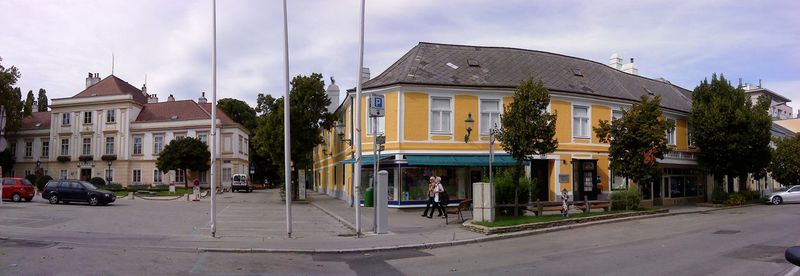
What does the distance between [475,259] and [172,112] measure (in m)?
60.4

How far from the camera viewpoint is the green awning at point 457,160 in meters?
26.8

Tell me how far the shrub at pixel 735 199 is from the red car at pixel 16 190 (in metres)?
40.2

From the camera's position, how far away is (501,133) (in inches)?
829

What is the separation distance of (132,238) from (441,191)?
10.8 metres

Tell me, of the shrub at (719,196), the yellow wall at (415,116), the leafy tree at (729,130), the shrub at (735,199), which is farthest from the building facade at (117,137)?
the shrub at (735,199)

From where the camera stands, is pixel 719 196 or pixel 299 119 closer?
pixel 719 196

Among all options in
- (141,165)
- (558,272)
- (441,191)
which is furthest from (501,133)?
(141,165)

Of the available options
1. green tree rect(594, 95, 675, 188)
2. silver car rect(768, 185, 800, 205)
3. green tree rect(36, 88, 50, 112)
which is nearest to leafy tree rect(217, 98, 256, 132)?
green tree rect(36, 88, 50, 112)

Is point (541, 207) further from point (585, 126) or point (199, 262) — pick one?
point (199, 262)

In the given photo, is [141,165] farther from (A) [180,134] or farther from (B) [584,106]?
(B) [584,106]

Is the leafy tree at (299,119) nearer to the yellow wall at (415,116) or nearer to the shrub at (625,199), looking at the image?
the yellow wall at (415,116)

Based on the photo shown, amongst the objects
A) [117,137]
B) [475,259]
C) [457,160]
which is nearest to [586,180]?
[457,160]

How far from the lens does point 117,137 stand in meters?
63.0

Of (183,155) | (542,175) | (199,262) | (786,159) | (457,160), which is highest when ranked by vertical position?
(183,155)
